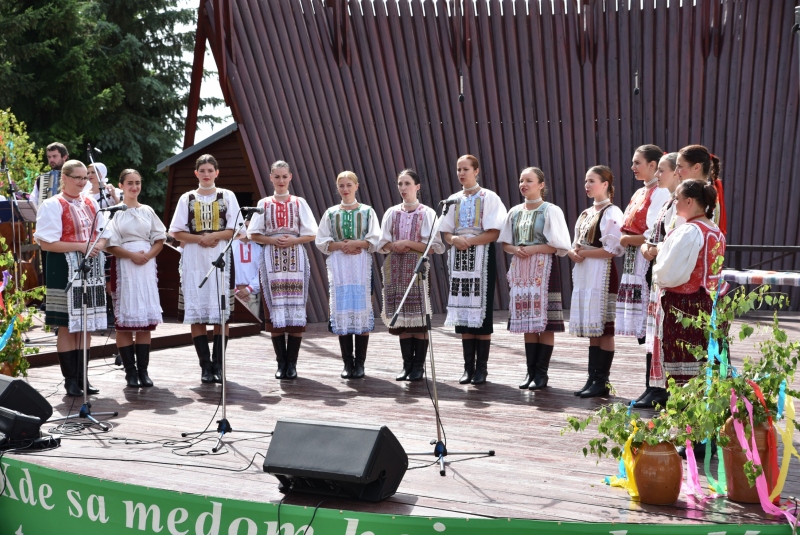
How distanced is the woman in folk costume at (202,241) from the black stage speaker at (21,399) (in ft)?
5.48

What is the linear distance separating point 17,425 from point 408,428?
76.9 inches

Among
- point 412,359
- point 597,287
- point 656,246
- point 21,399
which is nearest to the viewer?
point 21,399

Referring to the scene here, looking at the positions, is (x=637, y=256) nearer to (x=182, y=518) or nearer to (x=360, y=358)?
(x=360, y=358)

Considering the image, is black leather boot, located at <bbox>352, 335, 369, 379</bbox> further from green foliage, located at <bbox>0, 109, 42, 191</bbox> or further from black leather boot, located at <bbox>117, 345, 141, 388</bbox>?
green foliage, located at <bbox>0, 109, 42, 191</bbox>

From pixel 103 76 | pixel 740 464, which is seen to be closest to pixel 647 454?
pixel 740 464

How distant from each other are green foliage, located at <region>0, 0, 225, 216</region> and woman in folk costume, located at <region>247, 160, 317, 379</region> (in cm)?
1304

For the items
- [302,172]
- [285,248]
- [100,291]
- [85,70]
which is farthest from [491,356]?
[85,70]

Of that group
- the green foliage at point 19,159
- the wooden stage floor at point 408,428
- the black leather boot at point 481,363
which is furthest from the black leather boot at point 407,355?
the green foliage at point 19,159

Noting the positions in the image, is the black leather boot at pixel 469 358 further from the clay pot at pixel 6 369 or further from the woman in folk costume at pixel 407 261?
the clay pot at pixel 6 369

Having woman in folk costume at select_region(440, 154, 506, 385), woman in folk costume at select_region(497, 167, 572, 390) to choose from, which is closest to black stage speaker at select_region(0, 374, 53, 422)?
woman in folk costume at select_region(440, 154, 506, 385)

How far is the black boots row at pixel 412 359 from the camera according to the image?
6.43 meters

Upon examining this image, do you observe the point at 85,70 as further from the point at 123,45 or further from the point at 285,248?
the point at 285,248

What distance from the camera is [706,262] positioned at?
4.14 meters

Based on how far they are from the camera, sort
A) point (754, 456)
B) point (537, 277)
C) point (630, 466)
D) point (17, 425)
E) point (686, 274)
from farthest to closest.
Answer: point (537, 277) → point (17, 425) → point (686, 274) → point (630, 466) → point (754, 456)
